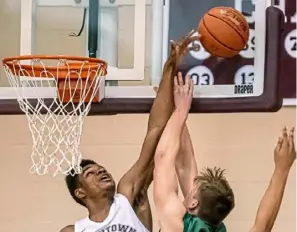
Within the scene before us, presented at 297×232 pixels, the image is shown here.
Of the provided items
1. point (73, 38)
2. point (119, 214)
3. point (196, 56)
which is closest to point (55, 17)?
point (73, 38)

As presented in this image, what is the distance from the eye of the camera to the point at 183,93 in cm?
226

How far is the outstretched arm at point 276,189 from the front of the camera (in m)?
2.04

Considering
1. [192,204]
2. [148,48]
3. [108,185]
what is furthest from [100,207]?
[148,48]

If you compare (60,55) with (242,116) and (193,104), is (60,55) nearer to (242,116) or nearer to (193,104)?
(193,104)

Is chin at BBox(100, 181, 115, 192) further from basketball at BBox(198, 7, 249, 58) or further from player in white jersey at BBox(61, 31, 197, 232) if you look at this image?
basketball at BBox(198, 7, 249, 58)

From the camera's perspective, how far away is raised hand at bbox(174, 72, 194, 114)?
2.24 meters

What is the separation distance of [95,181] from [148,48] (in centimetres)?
43

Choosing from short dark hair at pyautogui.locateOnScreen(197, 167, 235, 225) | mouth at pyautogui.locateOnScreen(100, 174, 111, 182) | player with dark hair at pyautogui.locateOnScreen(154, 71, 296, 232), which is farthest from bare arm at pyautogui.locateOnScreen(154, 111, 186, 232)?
mouth at pyautogui.locateOnScreen(100, 174, 111, 182)

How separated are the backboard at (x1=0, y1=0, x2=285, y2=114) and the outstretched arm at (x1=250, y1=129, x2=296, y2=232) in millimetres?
199

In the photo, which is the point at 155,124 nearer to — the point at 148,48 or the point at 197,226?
the point at 148,48

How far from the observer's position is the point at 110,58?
2.32 meters

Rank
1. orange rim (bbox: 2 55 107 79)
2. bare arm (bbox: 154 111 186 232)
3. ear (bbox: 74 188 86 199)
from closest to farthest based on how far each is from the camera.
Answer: bare arm (bbox: 154 111 186 232) < orange rim (bbox: 2 55 107 79) < ear (bbox: 74 188 86 199)

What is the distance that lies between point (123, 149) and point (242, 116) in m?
0.46

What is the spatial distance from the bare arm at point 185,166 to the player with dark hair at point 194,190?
0.01m
